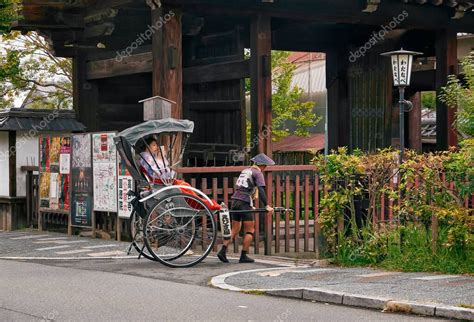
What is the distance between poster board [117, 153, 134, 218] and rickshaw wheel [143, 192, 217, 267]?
3.14m

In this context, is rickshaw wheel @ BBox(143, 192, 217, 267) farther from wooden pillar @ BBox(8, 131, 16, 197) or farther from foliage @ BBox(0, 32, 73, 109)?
foliage @ BBox(0, 32, 73, 109)

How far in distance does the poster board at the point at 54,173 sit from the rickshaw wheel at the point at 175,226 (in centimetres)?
565

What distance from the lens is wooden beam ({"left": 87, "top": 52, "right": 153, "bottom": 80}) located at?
19.3m

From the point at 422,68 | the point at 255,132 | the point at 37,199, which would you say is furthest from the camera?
the point at 422,68

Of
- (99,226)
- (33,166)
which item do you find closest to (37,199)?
(33,166)

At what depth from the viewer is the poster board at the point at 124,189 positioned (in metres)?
17.2

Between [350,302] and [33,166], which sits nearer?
[350,302]

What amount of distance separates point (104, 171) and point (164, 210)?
442 centimetres

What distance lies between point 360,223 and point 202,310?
4.75m

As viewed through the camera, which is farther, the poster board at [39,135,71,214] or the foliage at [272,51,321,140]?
the foliage at [272,51,321,140]

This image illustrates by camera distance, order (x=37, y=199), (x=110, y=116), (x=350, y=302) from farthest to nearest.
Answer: (x=110, y=116) < (x=37, y=199) < (x=350, y=302)

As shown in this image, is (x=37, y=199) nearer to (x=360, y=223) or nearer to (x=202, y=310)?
(x=360, y=223)

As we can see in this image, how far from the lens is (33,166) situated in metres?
20.7

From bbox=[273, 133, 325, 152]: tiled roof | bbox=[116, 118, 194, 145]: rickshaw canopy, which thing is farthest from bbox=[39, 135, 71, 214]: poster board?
bbox=[273, 133, 325, 152]: tiled roof
